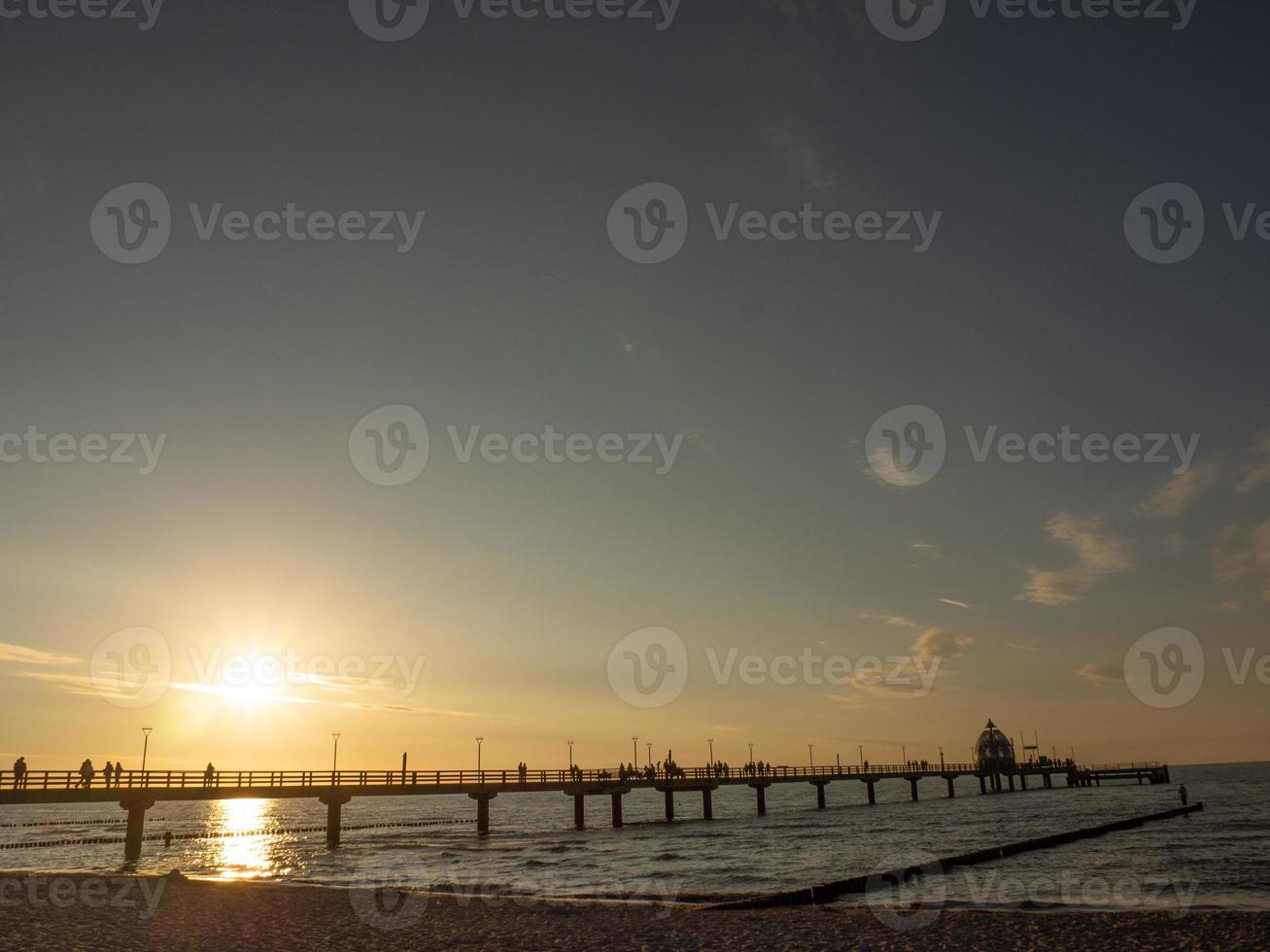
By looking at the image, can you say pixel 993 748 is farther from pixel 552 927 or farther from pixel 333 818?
pixel 552 927

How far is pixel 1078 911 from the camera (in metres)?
18.9

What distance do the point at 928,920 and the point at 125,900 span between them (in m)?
18.8

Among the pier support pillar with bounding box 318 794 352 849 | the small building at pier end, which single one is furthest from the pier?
the small building at pier end

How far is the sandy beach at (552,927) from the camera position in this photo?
15516 mm

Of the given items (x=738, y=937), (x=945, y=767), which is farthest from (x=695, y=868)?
(x=945, y=767)

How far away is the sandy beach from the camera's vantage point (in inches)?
611

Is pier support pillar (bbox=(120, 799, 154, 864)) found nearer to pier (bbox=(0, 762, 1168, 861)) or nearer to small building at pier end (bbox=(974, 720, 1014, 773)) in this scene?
pier (bbox=(0, 762, 1168, 861))

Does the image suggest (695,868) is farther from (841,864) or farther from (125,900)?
(125,900)

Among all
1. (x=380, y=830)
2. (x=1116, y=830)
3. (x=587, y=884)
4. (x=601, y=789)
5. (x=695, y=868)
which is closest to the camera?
(x=587, y=884)

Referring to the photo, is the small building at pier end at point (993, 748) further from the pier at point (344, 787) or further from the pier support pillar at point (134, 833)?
the pier support pillar at point (134, 833)

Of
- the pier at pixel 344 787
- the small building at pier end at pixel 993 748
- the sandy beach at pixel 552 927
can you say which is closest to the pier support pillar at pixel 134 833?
the pier at pixel 344 787

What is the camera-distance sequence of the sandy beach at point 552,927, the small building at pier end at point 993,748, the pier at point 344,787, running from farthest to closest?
the small building at pier end at point 993,748, the pier at point 344,787, the sandy beach at point 552,927

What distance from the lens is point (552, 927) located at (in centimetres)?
1706

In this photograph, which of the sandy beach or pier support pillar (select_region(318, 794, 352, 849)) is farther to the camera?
pier support pillar (select_region(318, 794, 352, 849))
